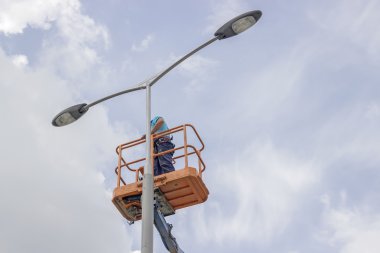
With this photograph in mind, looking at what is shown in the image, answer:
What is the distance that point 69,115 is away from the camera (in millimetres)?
11820

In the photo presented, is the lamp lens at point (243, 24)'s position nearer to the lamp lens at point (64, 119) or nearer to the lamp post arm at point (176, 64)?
the lamp post arm at point (176, 64)

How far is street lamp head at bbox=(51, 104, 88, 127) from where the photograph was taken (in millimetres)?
11703

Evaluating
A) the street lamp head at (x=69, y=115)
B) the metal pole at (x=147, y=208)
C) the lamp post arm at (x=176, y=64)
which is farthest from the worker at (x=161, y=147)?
the metal pole at (x=147, y=208)

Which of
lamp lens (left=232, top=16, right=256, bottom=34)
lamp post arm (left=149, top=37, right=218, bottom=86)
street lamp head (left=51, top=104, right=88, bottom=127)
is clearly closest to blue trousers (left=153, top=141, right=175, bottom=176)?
street lamp head (left=51, top=104, right=88, bottom=127)

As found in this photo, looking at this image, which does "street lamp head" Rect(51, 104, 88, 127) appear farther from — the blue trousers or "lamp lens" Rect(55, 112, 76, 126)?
the blue trousers

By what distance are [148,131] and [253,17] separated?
315 centimetres

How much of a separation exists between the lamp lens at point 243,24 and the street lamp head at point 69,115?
10.9ft

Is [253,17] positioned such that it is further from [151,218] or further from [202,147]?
[151,218]

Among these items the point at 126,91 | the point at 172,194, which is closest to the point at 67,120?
the point at 126,91

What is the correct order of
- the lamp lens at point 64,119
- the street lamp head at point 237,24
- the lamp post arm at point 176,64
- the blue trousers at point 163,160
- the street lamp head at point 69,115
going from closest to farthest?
the lamp post arm at point 176,64 → the street lamp head at point 237,24 → the street lamp head at point 69,115 → the lamp lens at point 64,119 → the blue trousers at point 163,160

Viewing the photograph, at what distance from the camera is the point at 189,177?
1129 centimetres

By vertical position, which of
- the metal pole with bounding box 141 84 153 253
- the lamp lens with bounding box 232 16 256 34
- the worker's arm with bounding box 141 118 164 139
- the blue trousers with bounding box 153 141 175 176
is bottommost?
the metal pole with bounding box 141 84 153 253

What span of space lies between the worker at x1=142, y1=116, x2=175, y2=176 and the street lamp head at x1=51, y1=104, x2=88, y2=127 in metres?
1.81

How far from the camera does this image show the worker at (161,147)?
501 inches
